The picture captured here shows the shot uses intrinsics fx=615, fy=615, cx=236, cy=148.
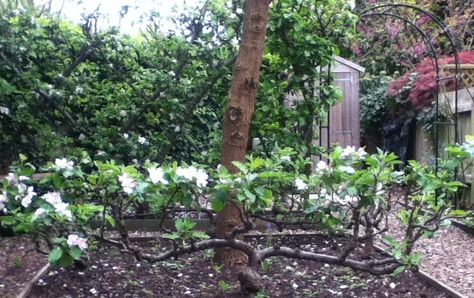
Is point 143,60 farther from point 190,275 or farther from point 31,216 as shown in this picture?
point 31,216

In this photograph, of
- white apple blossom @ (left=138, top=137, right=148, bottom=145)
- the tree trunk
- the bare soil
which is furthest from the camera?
white apple blossom @ (left=138, top=137, right=148, bottom=145)

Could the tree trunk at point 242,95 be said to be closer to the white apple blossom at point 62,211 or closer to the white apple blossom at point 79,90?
the white apple blossom at point 62,211

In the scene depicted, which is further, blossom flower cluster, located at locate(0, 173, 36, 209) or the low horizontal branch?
the low horizontal branch

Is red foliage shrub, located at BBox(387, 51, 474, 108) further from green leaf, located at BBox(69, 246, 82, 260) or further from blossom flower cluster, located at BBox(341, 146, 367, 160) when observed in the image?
green leaf, located at BBox(69, 246, 82, 260)

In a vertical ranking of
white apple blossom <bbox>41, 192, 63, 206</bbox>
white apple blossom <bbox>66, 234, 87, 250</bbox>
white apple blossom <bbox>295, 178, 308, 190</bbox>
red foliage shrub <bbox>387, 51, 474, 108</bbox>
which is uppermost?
red foliage shrub <bbox>387, 51, 474, 108</bbox>

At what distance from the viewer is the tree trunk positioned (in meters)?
4.32

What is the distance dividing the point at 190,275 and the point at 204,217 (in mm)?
2106

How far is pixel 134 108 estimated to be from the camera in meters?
6.61

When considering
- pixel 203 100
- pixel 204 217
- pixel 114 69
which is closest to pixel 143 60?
pixel 114 69

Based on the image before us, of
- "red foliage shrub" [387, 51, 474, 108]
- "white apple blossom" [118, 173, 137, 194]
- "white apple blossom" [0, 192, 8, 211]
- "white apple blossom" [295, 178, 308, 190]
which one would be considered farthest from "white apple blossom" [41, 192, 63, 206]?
"red foliage shrub" [387, 51, 474, 108]

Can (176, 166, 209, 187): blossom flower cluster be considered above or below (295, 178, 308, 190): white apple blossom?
above

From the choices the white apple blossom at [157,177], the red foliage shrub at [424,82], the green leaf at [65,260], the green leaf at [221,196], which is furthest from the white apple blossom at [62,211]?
the red foliage shrub at [424,82]

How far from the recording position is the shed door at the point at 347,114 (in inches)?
435

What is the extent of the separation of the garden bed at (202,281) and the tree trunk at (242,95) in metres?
0.43
